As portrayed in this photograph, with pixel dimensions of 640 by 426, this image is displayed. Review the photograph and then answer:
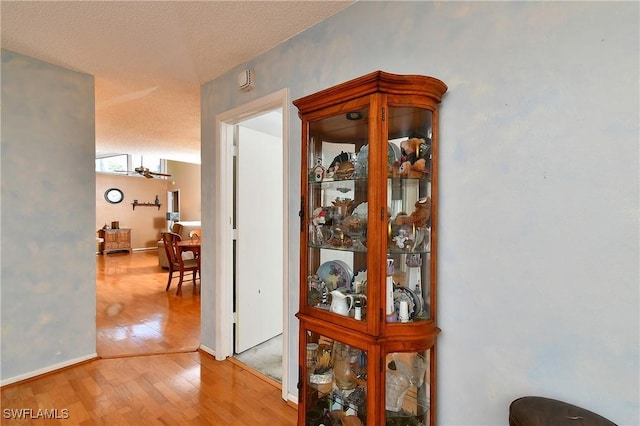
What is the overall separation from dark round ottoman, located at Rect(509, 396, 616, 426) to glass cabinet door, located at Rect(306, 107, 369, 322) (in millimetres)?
645

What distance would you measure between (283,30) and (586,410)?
8.10 ft

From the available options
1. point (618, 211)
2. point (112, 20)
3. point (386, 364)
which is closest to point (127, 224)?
point (112, 20)

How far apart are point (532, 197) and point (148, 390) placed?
2.72 metres

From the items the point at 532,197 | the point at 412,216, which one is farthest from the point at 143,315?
the point at 532,197

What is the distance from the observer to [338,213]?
64.2 inches

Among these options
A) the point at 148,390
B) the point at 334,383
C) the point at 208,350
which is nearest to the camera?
the point at 334,383

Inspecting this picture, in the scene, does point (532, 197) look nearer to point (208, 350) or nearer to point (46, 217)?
point (208, 350)

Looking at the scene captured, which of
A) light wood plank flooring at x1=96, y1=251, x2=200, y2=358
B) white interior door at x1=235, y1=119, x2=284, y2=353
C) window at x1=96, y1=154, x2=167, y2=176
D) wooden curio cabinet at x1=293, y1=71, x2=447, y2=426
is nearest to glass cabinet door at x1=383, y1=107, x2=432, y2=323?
wooden curio cabinet at x1=293, y1=71, x2=447, y2=426

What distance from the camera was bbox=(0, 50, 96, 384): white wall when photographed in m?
2.36

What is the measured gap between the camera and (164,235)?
5.15 meters

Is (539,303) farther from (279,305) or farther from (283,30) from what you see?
(279,305)

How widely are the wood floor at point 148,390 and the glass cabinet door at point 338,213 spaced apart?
1033 mm

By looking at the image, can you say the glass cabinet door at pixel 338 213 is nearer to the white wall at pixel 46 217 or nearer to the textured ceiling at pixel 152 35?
the textured ceiling at pixel 152 35

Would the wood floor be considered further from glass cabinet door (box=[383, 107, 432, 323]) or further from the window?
the window
